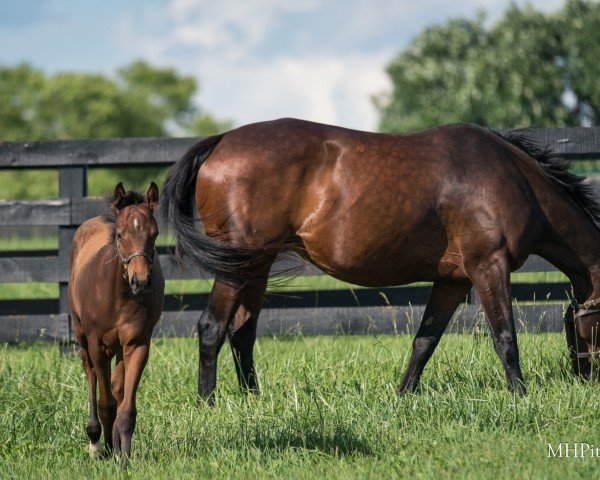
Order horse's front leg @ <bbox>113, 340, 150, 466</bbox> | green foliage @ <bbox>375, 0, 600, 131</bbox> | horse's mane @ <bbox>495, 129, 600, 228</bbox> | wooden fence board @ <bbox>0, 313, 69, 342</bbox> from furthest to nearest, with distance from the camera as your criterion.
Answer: green foliage @ <bbox>375, 0, 600, 131</bbox>
wooden fence board @ <bbox>0, 313, 69, 342</bbox>
horse's mane @ <bbox>495, 129, 600, 228</bbox>
horse's front leg @ <bbox>113, 340, 150, 466</bbox>

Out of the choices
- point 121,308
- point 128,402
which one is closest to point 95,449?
point 128,402

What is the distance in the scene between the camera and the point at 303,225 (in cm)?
570

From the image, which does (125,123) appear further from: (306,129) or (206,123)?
(306,129)

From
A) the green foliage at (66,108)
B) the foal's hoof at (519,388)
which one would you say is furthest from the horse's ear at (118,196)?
the green foliage at (66,108)

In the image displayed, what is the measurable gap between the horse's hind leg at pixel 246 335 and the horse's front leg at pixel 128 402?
154 centimetres

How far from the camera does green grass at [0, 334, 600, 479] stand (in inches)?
159

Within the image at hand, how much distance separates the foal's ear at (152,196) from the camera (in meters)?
4.36

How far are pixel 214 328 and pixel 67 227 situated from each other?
2.28 metres

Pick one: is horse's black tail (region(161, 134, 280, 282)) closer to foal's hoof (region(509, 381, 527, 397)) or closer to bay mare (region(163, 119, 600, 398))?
bay mare (region(163, 119, 600, 398))

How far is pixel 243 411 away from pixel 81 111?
69.3 m

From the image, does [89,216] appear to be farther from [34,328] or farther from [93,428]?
[93,428]

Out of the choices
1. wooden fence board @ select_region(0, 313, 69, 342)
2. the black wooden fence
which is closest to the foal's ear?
the black wooden fence

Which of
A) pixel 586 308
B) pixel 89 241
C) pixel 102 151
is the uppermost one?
pixel 102 151

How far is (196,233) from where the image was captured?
215 inches
